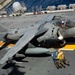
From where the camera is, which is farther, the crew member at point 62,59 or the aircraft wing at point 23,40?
the aircraft wing at point 23,40

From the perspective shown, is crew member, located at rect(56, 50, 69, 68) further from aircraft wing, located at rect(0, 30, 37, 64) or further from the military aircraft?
aircraft wing, located at rect(0, 30, 37, 64)

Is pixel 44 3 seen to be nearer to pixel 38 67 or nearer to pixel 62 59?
pixel 38 67

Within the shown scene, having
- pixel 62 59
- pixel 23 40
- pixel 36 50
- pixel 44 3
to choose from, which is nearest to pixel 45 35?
pixel 36 50

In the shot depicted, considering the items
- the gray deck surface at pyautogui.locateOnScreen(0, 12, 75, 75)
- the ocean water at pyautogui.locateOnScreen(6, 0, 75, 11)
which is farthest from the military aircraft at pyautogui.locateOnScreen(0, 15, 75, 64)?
the ocean water at pyautogui.locateOnScreen(6, 0, 75, 11)

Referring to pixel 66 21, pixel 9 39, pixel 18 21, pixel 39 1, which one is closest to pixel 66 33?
pixel 66 21

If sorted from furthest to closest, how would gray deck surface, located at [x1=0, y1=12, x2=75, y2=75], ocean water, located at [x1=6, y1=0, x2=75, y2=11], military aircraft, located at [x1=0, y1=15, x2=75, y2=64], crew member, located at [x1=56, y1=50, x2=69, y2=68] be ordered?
ocean water, located at [x1=6, y1=0, x2=75, y2=11] → military aircraft, located at [x1=0, y1=15, x2=75, y2=64] → crew member, located at [x1=56, y1=50, x2=69, y2=68] → gray deck surface, located at [x1=0, y1=12, x2=75, y2=75]

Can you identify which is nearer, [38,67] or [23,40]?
[38,67]

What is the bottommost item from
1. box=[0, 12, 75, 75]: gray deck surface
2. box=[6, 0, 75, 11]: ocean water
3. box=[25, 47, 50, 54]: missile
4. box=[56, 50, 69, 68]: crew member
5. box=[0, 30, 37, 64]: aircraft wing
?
box=[0, 12, 75, 75]: gray deck surface

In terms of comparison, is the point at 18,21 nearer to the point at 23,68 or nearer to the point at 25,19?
the point at 25,19

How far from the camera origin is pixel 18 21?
29.5 metres

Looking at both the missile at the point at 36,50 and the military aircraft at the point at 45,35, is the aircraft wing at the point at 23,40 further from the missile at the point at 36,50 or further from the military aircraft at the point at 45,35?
the missile at the point at 36,50

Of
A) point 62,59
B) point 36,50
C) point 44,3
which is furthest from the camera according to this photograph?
point 44,3

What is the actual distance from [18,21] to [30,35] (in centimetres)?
942

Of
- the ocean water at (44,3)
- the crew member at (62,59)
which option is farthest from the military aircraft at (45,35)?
the ocean water at (44,3)
